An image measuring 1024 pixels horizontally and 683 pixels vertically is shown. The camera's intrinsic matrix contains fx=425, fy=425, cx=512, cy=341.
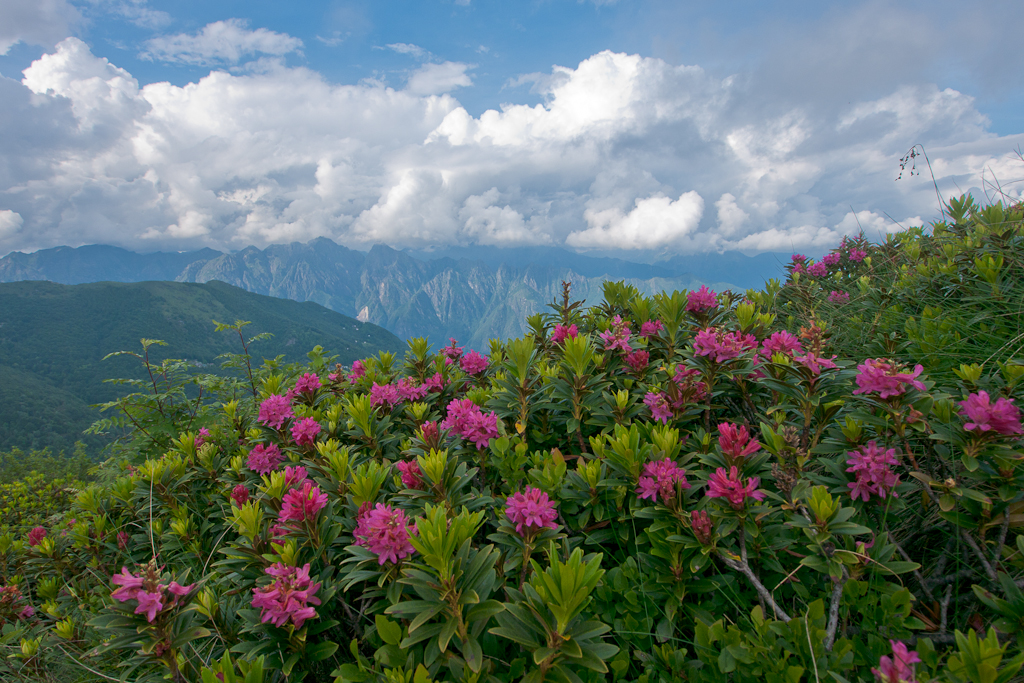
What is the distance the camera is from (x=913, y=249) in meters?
4.43

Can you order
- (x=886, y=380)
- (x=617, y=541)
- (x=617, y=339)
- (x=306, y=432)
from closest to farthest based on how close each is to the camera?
(x=886, y=380) < (x=617, y=541) < (x=306, y=432) < (x=617, y=339)

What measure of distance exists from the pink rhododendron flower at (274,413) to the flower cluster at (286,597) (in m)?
1.60

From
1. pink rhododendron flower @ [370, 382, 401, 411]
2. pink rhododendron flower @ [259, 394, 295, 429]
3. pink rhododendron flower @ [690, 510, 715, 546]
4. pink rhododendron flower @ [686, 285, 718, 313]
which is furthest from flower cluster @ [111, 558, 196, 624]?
pink rhododendron flower @ [686, 285, 718, 313]

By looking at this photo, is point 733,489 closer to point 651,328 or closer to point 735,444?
point 735,444

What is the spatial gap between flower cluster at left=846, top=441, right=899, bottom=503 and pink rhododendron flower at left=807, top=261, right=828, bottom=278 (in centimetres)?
539

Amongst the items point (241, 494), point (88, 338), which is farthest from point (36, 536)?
point (88, 338)

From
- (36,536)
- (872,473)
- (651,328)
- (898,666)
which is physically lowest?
(898,666)

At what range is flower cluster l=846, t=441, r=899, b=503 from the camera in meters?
1.80

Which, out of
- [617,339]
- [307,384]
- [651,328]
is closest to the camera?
[617,339]

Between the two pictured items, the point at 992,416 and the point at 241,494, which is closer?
the point at 992,416

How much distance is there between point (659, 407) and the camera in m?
2.42

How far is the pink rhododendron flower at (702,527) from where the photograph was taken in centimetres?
171

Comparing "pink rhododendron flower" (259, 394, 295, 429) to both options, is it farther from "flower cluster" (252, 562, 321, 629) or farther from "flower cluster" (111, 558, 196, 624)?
"flower cluster" (252, 562, 321, 629)

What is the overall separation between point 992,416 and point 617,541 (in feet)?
5.29
